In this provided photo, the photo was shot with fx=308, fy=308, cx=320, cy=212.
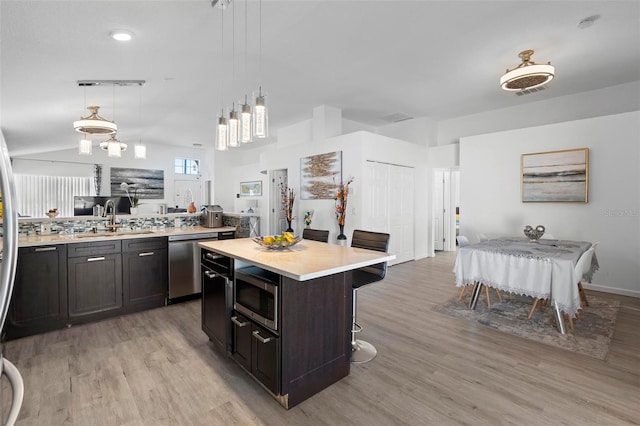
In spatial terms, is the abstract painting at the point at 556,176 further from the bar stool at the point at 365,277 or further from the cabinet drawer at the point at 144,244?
the cabinet drawer at the point at 144,244

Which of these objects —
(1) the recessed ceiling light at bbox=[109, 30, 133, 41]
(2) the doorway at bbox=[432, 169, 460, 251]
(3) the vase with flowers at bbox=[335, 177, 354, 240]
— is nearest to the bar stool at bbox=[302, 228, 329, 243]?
(3) the vase with flowers at bbox=[335, 177, 354, 240]

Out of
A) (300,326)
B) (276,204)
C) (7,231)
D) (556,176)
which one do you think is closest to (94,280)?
(300,326)

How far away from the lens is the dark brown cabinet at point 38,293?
2.90 metres

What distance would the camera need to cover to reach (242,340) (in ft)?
7.39

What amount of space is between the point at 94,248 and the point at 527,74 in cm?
527

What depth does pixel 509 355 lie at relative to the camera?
2.60m

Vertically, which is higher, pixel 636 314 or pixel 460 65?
pixel 460 65

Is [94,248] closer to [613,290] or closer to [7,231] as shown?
[7,231]

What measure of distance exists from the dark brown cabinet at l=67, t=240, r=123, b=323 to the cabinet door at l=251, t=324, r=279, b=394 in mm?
2177

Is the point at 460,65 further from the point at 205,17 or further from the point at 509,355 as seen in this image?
the point at 509,355

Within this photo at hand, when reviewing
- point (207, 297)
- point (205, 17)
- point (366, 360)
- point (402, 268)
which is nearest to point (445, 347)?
point (366, 360)

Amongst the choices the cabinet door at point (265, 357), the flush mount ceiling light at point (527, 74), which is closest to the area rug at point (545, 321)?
the cabinet door at point (265, 357)

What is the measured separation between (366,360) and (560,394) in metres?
1.32

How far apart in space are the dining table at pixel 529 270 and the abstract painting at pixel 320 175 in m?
2.82
